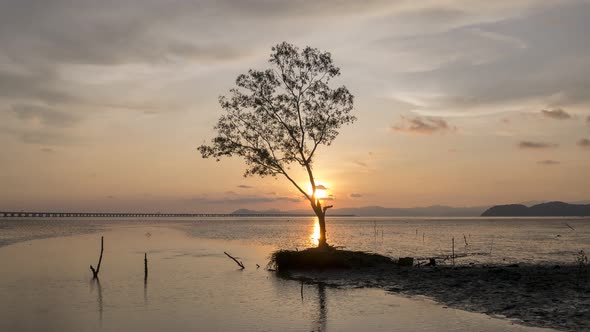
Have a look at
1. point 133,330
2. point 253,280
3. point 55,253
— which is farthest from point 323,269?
point 55,253

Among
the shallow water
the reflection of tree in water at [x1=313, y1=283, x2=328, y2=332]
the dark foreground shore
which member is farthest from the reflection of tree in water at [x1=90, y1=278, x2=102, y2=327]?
the dark foreground shore

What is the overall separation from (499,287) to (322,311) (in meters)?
13.1

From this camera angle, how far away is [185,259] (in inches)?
2511

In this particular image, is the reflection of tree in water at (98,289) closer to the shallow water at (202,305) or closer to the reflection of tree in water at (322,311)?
the shallow water at (202,305)


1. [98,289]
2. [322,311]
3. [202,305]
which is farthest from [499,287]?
[98,289]

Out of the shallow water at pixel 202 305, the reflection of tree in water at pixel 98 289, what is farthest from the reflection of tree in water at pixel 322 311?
the reflection of tree in water at pixel 98 289

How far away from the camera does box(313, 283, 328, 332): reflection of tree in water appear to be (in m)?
25.3

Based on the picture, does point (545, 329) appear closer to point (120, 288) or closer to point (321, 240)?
point (321, 240)

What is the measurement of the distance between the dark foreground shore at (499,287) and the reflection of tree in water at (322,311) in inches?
118

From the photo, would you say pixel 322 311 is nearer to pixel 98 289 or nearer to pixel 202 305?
pixel 202 305

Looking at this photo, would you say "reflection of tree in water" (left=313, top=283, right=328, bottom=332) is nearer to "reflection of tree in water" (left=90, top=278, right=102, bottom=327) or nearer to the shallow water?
the shallow water

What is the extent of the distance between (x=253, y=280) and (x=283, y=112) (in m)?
16.2

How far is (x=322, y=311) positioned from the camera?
96.1 ft

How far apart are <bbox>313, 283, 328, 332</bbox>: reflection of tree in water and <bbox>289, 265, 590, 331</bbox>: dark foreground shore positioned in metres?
2.99
